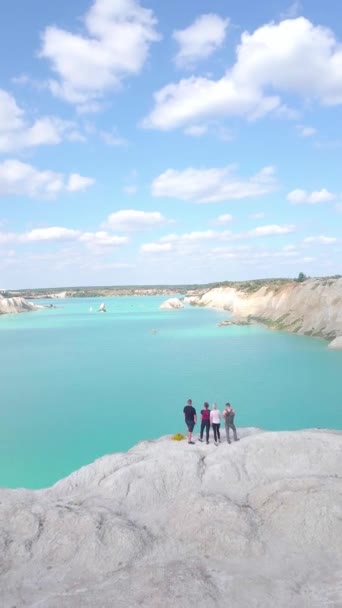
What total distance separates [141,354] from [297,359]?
1504cm

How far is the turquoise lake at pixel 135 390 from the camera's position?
21812 mm

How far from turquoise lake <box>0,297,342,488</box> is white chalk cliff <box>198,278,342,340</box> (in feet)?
9.49

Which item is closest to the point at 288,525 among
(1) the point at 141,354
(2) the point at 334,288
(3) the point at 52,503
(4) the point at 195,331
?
(3) the point at 52,503

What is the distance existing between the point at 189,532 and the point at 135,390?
22912 mm

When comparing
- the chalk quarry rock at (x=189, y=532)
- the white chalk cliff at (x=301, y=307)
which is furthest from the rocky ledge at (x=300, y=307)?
the chalk quarry rock at (x=189, y=532)

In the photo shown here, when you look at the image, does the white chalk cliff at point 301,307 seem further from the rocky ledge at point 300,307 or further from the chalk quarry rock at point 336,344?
the chalk quarry rock at point 336,344

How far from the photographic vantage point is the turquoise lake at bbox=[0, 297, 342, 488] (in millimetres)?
21812

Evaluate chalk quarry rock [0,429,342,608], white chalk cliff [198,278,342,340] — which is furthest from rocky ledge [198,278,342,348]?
chalk quarry rock [0,429,342,608]

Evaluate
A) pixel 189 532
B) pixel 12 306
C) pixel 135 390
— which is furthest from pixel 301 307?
pixel 12 306

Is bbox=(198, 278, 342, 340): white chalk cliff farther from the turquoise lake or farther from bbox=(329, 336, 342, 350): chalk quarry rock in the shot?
bbox=(329, 336, 342, 350): chalk quarry rock

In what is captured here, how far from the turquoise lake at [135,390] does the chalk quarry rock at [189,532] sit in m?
7.30

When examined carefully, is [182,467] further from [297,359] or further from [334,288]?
[334,288]

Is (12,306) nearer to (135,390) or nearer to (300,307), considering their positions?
(300,307)

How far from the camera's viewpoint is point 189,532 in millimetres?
9867
